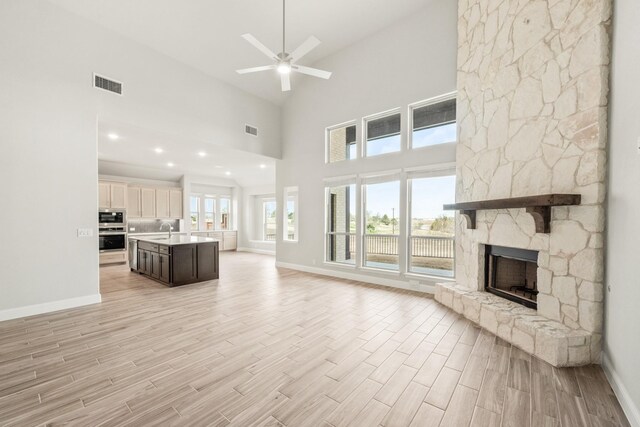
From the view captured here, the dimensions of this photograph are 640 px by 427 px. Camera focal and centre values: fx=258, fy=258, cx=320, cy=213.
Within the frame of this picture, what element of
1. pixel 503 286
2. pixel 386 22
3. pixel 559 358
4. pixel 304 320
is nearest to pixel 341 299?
pixel 304 320

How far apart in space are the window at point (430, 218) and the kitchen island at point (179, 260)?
426 centimetres

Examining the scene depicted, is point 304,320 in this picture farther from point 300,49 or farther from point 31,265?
point 31,265

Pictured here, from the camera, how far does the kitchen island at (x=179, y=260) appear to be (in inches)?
204

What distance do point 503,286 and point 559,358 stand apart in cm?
133

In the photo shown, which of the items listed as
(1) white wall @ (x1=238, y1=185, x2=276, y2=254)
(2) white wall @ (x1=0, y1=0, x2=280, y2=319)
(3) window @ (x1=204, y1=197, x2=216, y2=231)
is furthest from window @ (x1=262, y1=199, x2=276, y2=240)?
(2) white wall @ (x1=0, y1=0, x2=280, y2=319)

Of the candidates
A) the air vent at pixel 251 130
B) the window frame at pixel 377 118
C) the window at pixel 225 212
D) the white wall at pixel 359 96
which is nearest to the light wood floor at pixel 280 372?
the white wall at pixel 359 96

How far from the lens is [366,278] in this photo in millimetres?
5535

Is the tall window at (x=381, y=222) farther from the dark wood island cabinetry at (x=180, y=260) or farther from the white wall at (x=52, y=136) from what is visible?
the white wall at (x=52, y=136)

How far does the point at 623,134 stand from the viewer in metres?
2.13

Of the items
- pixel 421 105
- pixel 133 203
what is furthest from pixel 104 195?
pixel 421 105

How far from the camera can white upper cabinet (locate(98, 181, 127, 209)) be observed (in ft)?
24.9

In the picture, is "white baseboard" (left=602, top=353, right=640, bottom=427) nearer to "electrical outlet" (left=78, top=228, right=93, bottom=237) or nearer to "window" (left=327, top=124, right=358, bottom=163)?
"window" (left=327, top=124, right=358, bottom=163)

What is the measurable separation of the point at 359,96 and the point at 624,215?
467 centimetres

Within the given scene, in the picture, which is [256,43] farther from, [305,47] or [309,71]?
[309,71]
